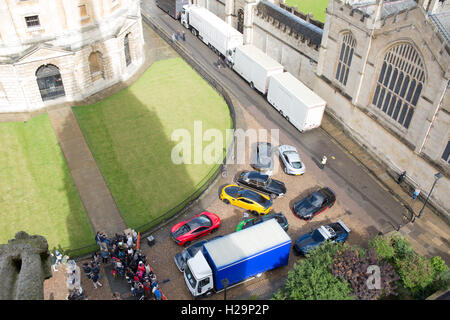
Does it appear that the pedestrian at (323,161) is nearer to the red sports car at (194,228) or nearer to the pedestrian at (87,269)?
the red sports car at (194,228)

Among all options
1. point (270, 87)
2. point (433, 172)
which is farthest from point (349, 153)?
point (270, 87)

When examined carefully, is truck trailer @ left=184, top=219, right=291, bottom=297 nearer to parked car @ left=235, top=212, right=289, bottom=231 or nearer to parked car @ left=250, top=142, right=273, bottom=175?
parked car @ left=235, top=212, right=289, bottom=231

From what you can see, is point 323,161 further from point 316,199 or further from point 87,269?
point 87,269

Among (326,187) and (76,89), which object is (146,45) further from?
(326,187)

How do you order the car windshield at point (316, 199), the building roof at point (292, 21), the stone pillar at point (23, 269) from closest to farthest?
the stone pillar at point (23, 269) < the car windshield at point (316, 199) < the building roof at point (292, 21)

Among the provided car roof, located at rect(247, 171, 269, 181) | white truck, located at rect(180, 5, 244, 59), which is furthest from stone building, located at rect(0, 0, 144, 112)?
car roof, located at rect(247, 171, 269, 181)

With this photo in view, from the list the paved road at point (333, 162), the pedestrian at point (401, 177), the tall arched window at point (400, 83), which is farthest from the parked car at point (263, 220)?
the tall arched window at point (400, 83)
